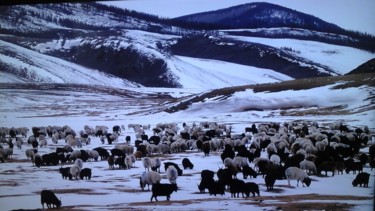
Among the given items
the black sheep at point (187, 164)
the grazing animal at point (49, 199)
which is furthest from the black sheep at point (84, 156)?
the black sheep at point (187, 164)

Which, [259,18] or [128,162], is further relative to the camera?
[259,18]

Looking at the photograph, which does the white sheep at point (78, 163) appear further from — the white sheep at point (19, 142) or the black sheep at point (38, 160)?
the white sheep at point (19, 142)

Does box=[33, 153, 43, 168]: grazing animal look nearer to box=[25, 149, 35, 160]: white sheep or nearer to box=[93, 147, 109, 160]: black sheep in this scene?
box=[25, 149, 35, 160]: white sheep

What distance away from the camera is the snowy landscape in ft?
15.0

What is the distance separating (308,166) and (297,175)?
157 mm

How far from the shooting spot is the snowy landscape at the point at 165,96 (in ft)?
15.0

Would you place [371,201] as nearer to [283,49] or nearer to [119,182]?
[283,49]

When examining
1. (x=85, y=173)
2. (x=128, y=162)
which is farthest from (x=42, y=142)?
(x=128, y=162)

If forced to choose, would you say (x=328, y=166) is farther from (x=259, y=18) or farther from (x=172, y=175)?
(x=259, y=18)

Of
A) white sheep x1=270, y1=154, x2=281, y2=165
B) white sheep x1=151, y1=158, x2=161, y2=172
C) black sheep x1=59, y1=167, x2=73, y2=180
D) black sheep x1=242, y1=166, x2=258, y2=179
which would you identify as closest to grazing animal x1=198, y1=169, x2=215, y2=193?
black sheep x1=242, y1=166, x2=258, y2=179

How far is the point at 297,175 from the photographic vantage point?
4.47 meters

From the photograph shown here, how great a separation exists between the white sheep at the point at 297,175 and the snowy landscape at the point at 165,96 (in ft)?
0.21

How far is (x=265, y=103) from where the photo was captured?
4.96 meters

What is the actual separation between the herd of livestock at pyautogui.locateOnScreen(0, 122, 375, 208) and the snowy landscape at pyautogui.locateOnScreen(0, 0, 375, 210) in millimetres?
28
